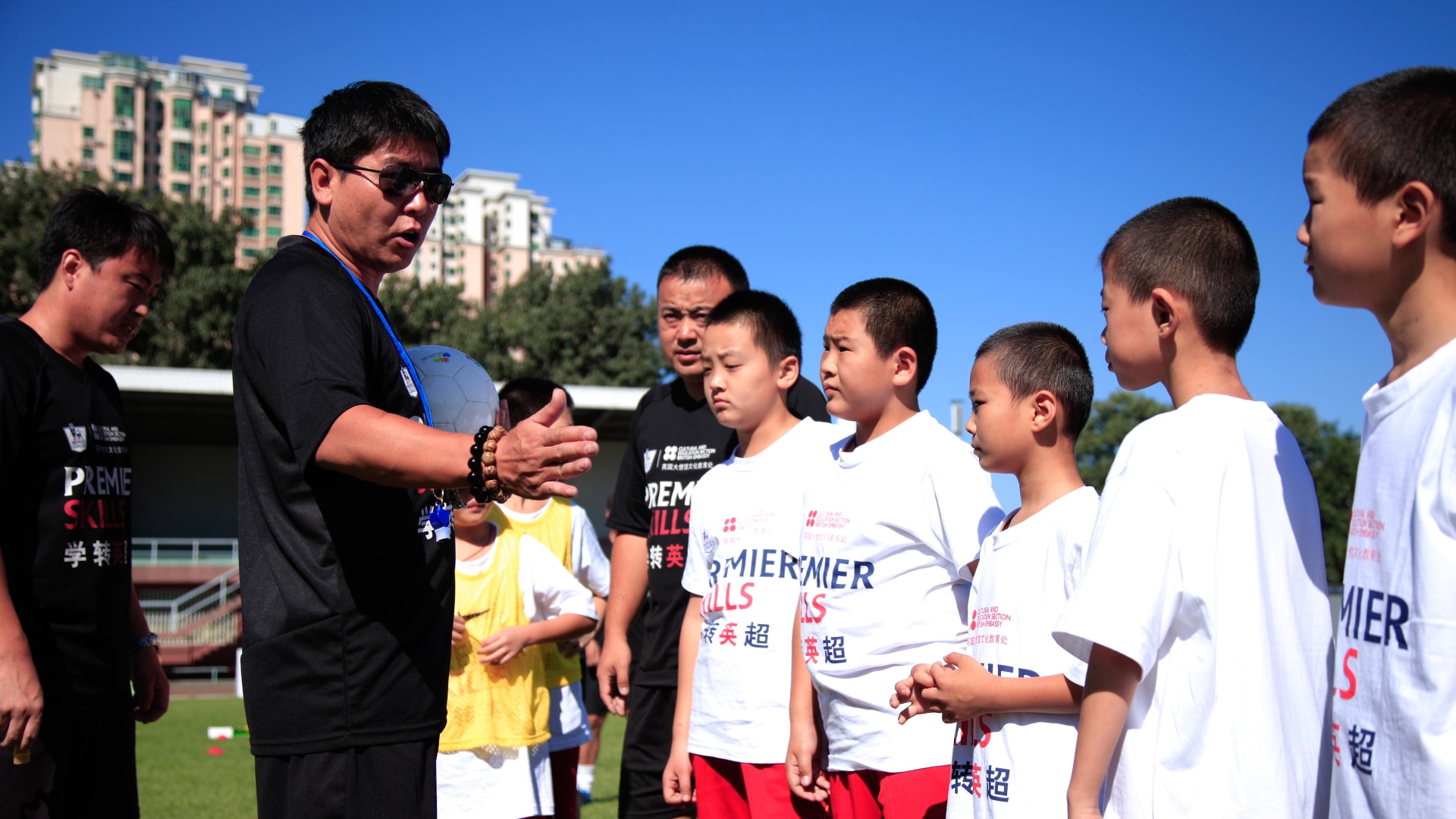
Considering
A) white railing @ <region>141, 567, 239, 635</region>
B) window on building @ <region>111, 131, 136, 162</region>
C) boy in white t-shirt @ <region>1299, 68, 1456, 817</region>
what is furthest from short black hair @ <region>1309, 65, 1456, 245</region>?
Result: window on building @ <region>111, 131, 136, 162</region>

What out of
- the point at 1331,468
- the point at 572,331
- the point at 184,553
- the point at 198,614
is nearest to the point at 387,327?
the point at 198,614

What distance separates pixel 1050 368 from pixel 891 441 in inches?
25.2

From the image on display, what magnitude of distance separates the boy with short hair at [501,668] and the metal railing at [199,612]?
1969 centimetres

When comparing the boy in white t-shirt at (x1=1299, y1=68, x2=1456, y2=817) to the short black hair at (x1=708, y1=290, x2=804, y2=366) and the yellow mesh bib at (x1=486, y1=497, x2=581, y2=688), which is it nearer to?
the short black hair at (x1=708, y1=290, x2=804, y2=366)

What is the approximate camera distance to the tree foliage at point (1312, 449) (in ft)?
121

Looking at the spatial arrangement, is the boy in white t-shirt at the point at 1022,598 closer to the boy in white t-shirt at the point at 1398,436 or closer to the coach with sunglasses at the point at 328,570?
the boy in white t-shirt at the point at 1398,436

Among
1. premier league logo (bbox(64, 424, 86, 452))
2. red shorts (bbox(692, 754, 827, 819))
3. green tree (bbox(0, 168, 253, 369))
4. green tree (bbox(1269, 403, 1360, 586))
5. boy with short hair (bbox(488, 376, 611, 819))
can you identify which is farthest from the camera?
green tree (bbox(1269, 403, 1360, 586))

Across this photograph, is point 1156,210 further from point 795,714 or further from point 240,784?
point 240,784

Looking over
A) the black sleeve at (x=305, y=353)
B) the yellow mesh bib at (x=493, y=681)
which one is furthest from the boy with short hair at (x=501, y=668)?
the black sleeve at (x=305, y=353)

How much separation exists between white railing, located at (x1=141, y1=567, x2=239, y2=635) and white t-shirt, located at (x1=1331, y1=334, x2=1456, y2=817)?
2330 centimetres

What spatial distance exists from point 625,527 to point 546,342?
36510 mm

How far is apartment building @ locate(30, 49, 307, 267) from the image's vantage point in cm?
7369

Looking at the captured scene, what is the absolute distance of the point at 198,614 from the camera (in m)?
23.6

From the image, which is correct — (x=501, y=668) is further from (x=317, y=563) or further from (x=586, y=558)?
(x=317, y=563)
